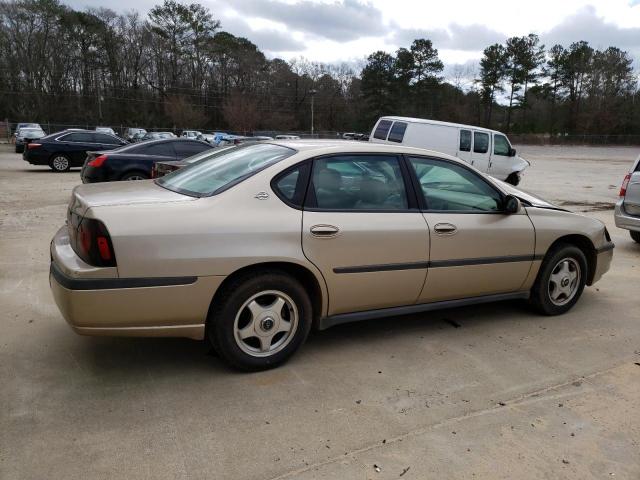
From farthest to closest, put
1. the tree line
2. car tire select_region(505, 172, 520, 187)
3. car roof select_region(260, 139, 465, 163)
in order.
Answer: the tree line → car tire select_region(505, 172, 520, 187) → car roof select_region(260, 139, 465, 163)

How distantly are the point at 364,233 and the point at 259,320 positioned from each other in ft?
3.04

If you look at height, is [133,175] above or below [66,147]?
below

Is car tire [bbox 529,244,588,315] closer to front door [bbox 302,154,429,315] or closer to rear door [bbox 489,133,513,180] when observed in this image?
front door [bbox 302,154,429,315]

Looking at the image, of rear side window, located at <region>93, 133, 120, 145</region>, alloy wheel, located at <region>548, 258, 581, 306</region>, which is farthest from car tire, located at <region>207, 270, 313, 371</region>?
rear side window, located at <region>93, 133, 120, 145</region>

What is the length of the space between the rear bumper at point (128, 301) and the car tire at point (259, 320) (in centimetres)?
11

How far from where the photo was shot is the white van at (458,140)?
14859 millimetres

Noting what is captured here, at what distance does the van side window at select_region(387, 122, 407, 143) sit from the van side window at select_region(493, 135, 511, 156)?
300 cm

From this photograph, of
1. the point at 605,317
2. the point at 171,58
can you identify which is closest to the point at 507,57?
the point at 171,58

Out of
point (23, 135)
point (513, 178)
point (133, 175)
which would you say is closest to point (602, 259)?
point (133, 175)

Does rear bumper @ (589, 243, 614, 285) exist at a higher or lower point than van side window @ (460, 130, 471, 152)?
lower

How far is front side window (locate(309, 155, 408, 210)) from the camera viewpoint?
11.7 ft

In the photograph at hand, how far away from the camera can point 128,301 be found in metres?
2.97

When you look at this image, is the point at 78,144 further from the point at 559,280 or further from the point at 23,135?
the point at 559,280

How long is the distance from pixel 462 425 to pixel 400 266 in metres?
1.20
